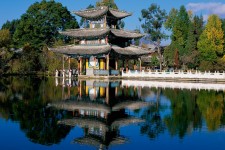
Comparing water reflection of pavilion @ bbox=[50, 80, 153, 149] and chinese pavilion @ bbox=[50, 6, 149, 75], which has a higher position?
chinese pavilion @ bbox=[50, 6, 149, 75]

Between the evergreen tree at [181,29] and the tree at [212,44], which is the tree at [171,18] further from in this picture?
the tree at [212,44]

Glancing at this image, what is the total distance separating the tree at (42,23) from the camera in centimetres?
7506

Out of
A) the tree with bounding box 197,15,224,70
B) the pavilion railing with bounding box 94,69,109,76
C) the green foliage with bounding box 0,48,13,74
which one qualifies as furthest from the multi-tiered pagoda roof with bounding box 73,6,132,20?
the tree with bounding box 197,15,224,70

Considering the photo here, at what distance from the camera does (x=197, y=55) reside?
6000 centimetres

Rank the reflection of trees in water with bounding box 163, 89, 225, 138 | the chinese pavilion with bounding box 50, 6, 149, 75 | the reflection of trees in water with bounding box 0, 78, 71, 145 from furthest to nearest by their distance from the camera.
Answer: the chinese pavilion with bounding box 50, 6, 149, 75 < the reflection of trees in water with bounding box 163, 89, 225, 138 < the reflection of trees in water with bounding box 0, 78, 71, 145

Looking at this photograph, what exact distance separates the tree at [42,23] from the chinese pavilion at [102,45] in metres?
25.7

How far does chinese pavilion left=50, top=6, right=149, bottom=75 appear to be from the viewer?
46906mm

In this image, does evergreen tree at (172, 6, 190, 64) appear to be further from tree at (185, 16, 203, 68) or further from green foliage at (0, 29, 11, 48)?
green foliage at (0, 29, 11, 48)

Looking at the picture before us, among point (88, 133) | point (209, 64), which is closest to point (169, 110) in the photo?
point (88, 133)

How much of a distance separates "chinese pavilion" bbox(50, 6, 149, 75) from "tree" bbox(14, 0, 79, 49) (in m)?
25.7

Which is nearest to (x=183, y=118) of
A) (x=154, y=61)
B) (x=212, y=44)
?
(x=212, y=44)

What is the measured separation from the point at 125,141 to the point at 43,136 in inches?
107

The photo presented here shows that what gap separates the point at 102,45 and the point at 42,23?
108 ft

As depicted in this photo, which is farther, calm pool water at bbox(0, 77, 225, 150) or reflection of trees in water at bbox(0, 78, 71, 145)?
reflection of trees in water at bbox(0, 78, 71, 145)
